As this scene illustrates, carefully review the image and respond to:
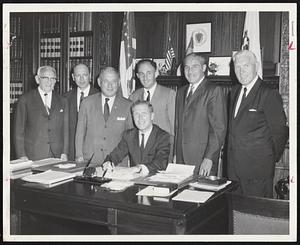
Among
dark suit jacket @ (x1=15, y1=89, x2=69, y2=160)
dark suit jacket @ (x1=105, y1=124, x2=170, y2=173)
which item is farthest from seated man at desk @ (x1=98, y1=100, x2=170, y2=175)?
dark suit jacket @ (x1=15, y1=89, x2=69, y2=160)

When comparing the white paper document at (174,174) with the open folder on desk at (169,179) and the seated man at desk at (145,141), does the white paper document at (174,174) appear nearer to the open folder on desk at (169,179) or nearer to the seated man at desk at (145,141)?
the open folder on desk at (169,179)

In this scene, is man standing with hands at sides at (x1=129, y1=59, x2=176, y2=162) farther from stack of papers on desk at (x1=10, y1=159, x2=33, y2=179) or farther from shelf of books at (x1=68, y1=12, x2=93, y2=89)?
shelf of books at (x1=68, y1=12, x2=93, y2=89)

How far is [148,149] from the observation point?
9.41ft

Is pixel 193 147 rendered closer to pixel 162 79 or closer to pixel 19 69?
pixel 162 79

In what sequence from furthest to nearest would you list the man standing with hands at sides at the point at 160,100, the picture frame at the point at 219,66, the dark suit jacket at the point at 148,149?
the picture frame at the point at 219,66
the man standing with hands at sides at the point at 160,100
the dark suit jacket at the point at 148,149

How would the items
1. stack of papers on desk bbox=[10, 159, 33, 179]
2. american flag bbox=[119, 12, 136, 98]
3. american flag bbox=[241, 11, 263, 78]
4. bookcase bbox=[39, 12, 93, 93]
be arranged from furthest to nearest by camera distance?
bookcase bbox=[39, 12, 93, 93] < american flag bbox=[119, 12, 136, 98] < american flag bbox=[241, 11, 263, 78] < stack of papers on desk bbox=[10, 159, 33, 179]

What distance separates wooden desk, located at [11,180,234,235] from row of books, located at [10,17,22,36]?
12.1 ft

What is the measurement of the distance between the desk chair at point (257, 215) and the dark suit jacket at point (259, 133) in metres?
0.93

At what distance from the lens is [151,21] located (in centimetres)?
566

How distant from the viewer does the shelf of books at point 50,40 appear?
5.40m

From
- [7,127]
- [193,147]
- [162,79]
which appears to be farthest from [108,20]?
[7,127]

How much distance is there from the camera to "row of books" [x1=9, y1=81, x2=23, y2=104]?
544cm

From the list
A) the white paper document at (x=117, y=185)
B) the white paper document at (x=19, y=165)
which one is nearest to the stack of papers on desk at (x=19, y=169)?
the white paper document at (x=19, y=165)

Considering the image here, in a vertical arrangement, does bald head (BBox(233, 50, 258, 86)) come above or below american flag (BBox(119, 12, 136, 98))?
below
